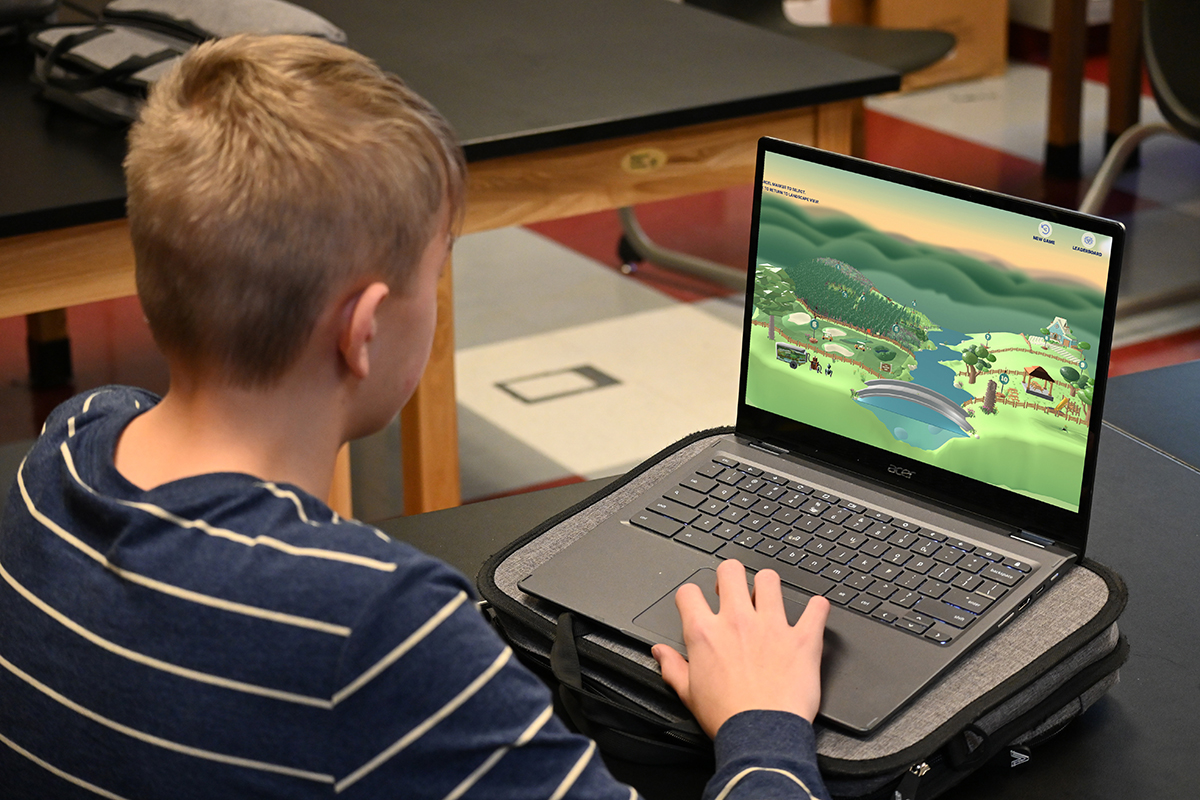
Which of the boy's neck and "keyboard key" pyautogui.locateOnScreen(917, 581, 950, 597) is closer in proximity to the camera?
the boy's neck

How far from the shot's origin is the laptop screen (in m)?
0.91

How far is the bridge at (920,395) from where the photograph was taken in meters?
0.97

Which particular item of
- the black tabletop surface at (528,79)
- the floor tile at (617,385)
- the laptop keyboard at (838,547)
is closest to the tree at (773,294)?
the laptop keyboard at (838,547)

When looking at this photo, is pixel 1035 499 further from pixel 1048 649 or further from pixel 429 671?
pixel 429 671

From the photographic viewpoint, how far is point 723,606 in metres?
0.87

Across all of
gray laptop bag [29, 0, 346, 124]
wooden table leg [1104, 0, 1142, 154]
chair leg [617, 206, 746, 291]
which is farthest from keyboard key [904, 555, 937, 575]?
wooden table leg [1104, 0, 1142, 154]

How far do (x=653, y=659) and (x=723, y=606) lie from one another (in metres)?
0.05

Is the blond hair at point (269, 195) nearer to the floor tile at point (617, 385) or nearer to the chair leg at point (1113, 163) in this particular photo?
the floor tile at point (617, 385)

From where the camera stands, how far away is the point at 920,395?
3.21 feet

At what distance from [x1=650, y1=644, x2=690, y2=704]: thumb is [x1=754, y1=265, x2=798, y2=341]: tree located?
0.95 ft

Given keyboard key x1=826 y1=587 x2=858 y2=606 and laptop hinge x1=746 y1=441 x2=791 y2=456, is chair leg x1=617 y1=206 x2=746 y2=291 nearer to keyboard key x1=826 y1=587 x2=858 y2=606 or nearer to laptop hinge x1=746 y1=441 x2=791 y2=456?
laptop hinge x1=746 y1=441 x2=791 y2=456

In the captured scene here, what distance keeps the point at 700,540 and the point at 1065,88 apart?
322 centimetres

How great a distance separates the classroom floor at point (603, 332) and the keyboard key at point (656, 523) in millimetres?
1230

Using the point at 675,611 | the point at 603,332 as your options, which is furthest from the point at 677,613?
the point at 603,332
